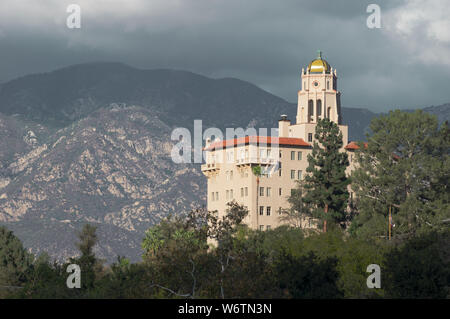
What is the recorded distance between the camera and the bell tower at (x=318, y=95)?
154m

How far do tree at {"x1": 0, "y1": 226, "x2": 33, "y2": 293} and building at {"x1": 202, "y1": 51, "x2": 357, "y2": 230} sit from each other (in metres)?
30.7

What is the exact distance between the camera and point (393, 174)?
11825 cm

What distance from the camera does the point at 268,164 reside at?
142 m

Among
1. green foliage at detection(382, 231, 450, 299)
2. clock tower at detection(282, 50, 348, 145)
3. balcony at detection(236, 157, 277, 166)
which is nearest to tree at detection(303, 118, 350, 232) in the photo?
balcony at detection(236, 157, 277, 166)

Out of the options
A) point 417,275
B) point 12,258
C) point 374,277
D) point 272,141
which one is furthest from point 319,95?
point 417,275

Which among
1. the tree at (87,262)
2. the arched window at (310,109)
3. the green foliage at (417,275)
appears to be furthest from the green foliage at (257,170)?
the green foliage at (417,275)

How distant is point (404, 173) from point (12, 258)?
53756 millimetres

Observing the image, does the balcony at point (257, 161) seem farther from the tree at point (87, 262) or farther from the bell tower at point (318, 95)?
the tree at point (87, 262)

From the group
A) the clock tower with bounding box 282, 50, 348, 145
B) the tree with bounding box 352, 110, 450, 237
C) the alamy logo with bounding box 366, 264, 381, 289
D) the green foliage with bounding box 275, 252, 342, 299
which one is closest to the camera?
the green foliage with bounding box 275, 252, 342, 299

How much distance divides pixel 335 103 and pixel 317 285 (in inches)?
3237

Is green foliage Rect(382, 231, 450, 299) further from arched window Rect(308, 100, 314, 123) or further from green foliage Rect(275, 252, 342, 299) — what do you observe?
arched window Rect(308, 100, 314, 123)

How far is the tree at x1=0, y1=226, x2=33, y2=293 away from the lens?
12293 centimetres

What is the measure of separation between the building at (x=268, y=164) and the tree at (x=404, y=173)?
20985 mm

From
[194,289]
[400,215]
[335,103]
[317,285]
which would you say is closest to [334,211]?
[400,215]
